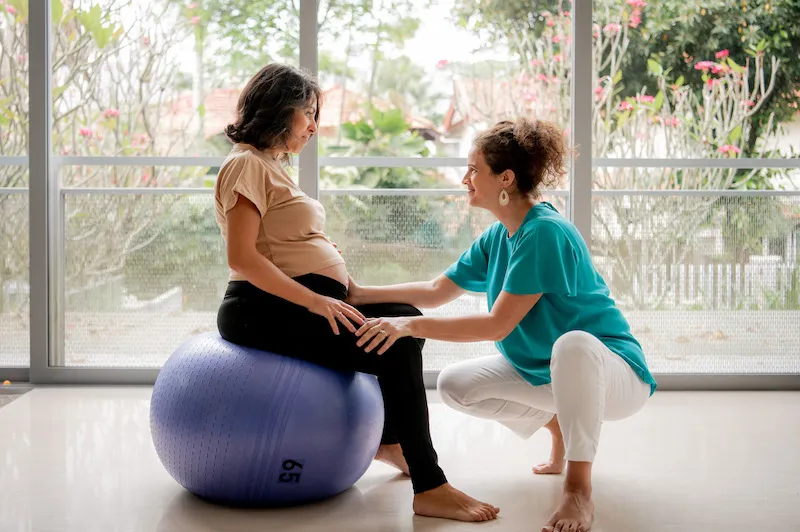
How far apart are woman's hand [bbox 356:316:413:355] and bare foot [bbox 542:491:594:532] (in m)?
0.54

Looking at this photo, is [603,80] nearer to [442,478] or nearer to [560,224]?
[560,224]

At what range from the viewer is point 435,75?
3689 mm

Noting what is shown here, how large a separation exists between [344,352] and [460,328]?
299mm

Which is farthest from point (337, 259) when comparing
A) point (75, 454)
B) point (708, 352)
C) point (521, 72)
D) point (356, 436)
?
point (708, 352)

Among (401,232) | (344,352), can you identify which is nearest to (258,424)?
(344,352)

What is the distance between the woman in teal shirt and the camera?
1.98 metres

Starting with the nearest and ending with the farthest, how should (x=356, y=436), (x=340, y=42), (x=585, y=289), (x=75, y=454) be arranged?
(x=356, y=436) → (x=585, y=289) → (x=75, y=454) → (x=340, y=42)

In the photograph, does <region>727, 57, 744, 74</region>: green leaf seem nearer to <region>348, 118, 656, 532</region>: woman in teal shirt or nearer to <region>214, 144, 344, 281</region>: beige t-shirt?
<region>348, 118, 656, 532</region>: woman in teal shirt

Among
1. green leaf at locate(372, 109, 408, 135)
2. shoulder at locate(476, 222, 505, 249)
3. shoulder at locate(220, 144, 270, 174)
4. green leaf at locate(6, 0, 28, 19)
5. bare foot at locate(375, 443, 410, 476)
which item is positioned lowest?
bare foot at locate(375, 443, 410, 476)

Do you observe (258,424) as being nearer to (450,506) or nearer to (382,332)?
(382,332)

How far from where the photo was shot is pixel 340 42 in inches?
144

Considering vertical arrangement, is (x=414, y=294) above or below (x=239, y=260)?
below

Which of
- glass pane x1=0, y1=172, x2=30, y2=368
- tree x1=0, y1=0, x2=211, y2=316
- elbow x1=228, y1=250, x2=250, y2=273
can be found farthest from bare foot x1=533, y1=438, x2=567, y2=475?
glass pane x1=0, y1=172, x2=30, y2=368

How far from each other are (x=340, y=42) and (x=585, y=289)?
6.38ft
